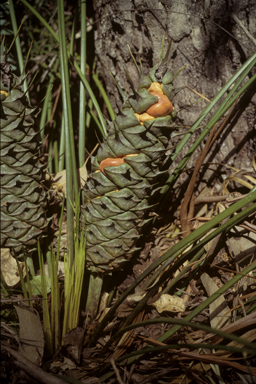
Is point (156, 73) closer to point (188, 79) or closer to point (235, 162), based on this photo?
point (188, 79)

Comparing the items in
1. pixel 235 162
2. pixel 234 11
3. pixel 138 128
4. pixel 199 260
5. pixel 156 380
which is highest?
pixel 234 11

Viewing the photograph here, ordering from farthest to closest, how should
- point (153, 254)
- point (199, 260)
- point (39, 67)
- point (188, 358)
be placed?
1. point (39, 67)
2. point (153, 254)
3. point (199, 260)
4. point (188, 358)

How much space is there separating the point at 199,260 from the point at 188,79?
50cm

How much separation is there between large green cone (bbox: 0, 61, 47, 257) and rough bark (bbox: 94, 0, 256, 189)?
28cm

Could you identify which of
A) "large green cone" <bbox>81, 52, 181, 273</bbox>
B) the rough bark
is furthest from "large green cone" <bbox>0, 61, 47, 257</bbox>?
the rough bark

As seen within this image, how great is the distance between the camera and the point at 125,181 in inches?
24.9

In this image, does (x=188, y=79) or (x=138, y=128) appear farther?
(x=188, y=79)

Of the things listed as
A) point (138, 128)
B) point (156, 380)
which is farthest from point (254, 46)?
point (156, 380)

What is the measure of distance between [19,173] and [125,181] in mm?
253

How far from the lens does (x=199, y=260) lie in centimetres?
71

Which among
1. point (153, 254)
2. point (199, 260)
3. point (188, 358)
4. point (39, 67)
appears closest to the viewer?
point (188, 358)

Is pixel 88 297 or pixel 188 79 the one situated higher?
pixel 188 79

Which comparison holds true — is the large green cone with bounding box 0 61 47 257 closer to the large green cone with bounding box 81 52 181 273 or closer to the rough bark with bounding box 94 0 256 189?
the large green cone with bounding box 81 52 181 273

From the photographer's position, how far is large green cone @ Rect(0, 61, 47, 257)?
25.2 inches
